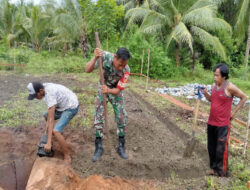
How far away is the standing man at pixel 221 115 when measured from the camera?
291 centimetres

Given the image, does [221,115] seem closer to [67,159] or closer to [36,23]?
[67,159]

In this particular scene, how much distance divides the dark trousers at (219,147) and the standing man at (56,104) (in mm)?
2156

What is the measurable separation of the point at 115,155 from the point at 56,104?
1.27 metres

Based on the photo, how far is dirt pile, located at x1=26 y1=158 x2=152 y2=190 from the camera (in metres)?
2.70

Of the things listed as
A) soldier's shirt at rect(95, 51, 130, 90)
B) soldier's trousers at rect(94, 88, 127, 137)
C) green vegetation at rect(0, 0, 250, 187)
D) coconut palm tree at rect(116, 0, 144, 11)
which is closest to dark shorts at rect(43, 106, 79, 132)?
soldier's trousers at rect(94, 88, 127, 137)

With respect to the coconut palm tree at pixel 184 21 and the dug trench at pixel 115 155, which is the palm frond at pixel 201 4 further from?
the dug trench at pixel 115 155

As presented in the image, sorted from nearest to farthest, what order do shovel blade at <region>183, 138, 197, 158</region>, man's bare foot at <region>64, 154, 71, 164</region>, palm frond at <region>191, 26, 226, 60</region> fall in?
man's bare foot at <region>64, 154, 71, 164</region>
shovel blade at <region>183, 138, 197, 158</region>
palm frond at <region>191, 26, 226, 60</region>

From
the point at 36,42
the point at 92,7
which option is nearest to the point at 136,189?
the point at 92,7

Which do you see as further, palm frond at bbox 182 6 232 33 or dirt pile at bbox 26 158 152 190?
palm frond at bbox 182 6 232 33

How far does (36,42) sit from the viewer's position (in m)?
16.0

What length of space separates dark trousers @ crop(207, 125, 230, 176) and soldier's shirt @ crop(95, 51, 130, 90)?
1464mm

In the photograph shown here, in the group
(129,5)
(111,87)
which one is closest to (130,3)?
(129,5)

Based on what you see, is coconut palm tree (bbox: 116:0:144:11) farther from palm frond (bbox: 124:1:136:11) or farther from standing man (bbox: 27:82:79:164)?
standing man (bbox: 27:82:79:164)

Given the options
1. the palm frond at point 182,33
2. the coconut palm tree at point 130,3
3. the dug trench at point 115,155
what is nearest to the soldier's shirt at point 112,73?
the dug trench at point 115,155
